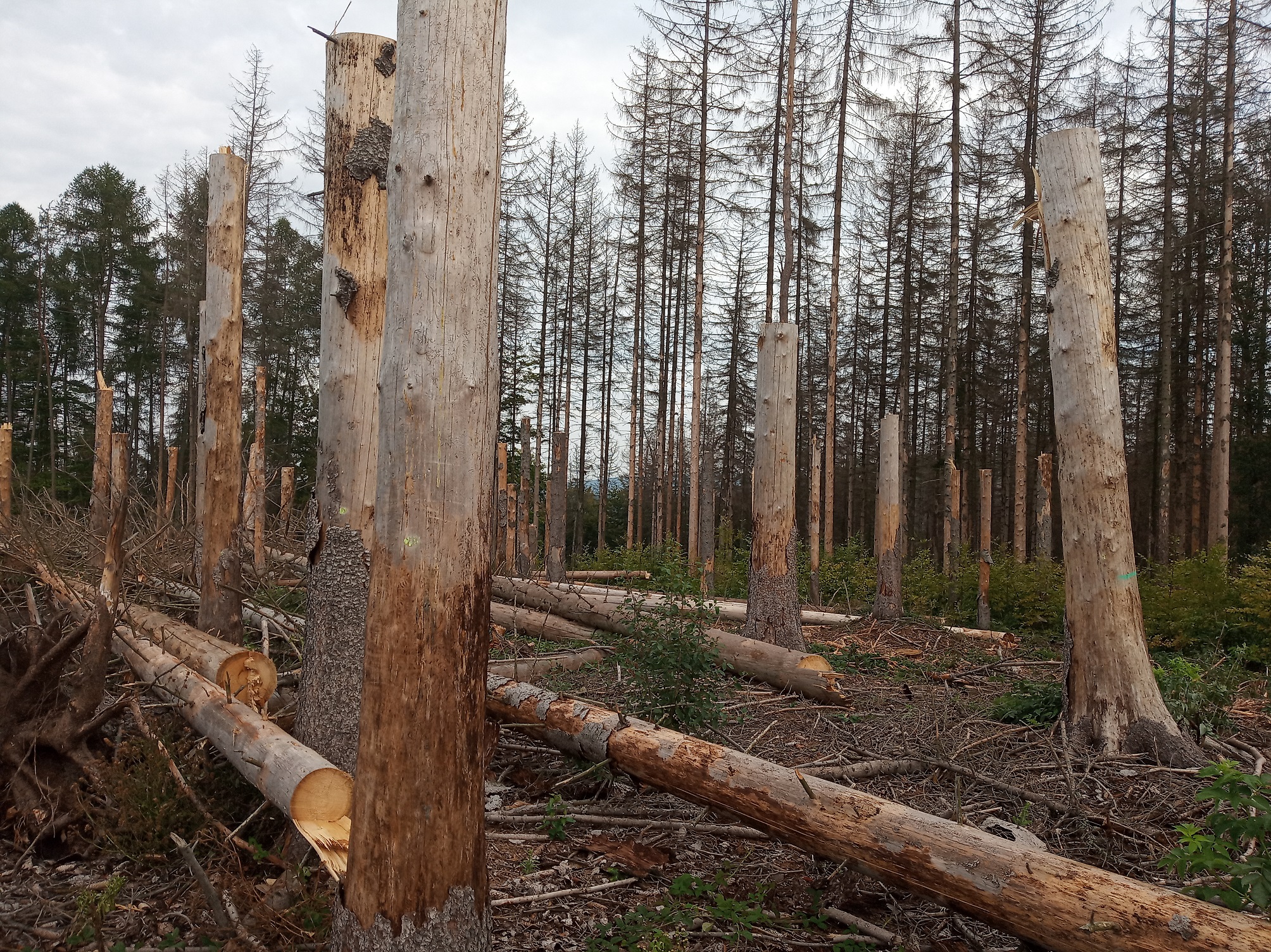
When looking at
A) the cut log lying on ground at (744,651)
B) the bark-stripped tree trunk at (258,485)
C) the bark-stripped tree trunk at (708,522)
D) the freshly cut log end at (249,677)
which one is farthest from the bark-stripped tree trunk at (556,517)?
the freshly cut log end at (249,677)

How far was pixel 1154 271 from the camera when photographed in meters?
17.4

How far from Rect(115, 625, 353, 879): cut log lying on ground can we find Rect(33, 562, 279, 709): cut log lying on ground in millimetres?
116

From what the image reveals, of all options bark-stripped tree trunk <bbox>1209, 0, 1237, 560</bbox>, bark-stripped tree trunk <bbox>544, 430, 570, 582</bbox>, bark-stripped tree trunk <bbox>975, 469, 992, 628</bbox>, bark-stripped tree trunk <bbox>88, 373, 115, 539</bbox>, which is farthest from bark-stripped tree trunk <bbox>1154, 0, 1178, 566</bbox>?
bark-stripped tree trunk <bbox>88, 373, 115, 539</bbox>

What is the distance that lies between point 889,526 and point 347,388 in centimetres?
842

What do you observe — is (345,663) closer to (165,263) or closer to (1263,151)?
(1263,151)

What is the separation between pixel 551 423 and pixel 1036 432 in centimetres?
1679

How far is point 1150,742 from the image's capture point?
14.8 feet

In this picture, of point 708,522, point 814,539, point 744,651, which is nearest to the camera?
point 744,651

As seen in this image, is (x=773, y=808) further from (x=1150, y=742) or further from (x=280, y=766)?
(x=1150, y=742)

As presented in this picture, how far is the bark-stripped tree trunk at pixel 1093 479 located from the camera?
15.3 ft

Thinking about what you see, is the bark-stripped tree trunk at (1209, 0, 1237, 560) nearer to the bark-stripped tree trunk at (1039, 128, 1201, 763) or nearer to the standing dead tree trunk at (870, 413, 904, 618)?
the standing dead tree trunk at (870, 413, 904, 618)

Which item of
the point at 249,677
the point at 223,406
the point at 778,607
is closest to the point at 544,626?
the point at 778,607

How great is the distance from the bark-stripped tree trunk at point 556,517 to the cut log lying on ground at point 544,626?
360cm

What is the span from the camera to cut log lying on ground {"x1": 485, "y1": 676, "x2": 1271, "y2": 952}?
7.44ft
